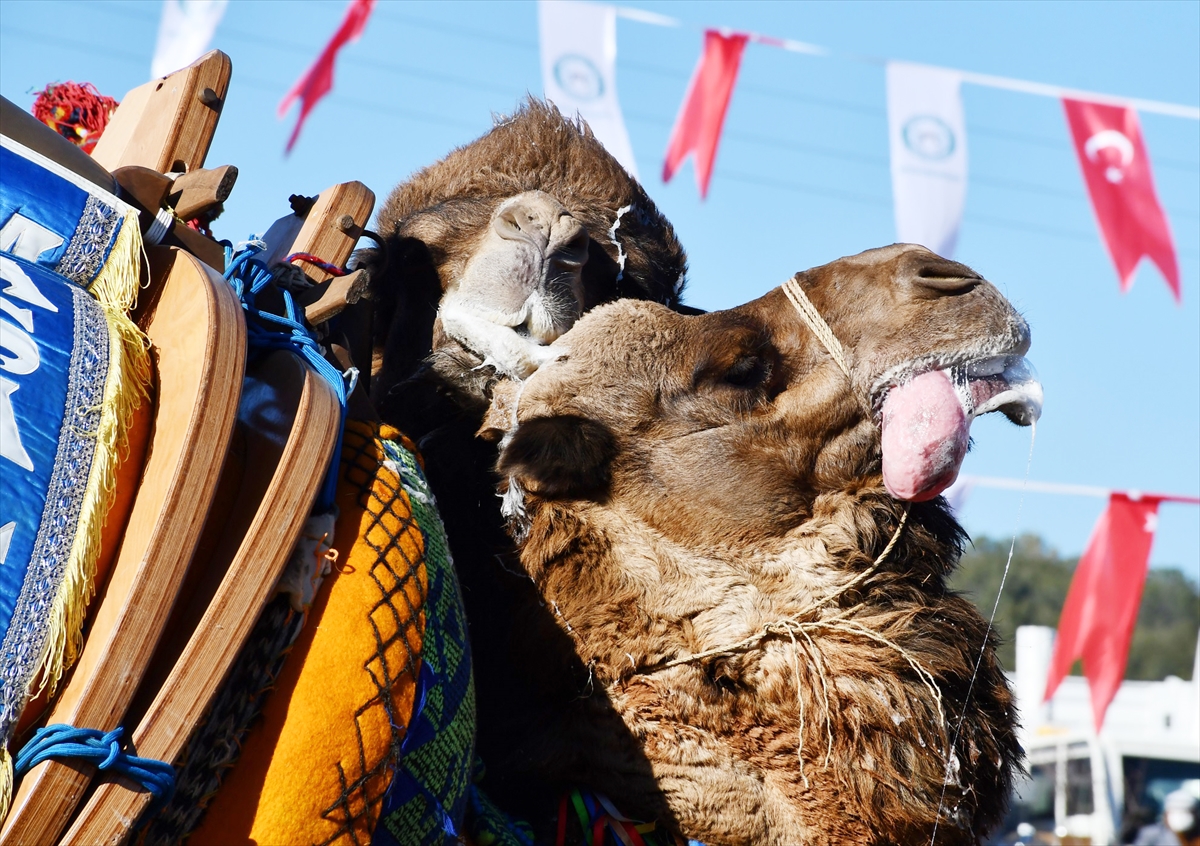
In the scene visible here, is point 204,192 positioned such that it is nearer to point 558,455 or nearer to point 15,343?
point 15,343

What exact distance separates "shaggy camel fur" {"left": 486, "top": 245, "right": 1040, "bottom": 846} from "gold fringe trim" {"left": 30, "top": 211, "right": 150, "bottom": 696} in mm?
829

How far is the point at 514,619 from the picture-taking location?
7.76 feet

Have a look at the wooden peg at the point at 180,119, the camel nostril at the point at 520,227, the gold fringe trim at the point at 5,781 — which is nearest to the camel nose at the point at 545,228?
the camel nostril at the point at 520,227

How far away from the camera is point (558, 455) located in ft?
7.52

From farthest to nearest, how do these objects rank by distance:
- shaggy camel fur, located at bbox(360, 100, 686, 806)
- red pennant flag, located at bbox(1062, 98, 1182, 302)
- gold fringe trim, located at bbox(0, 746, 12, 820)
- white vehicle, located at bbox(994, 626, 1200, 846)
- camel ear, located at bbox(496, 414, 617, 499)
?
white vehicle, located at bbox(994, 626, 1200, 846) < red pennant flag, located at bbox(1062, 98, 1182, 302) < shaggy camel fur, located at bbox(360, 100, 686, 806) < camel ear, located at bbox(496, 414, 617, 499) < gold fringe trim, located at bbox(0, 746, 12, 820)

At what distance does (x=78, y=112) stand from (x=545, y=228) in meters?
1.09

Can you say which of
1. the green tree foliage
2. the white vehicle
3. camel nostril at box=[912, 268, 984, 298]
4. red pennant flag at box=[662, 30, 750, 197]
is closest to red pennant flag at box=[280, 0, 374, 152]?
red pennant flag at box=[662, 30, 750, 197]

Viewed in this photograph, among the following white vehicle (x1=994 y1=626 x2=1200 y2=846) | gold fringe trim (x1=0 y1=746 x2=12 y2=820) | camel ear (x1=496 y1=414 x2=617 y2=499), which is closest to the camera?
gold fringe trim (x1=0 y1=746 x2=12 y2=820)

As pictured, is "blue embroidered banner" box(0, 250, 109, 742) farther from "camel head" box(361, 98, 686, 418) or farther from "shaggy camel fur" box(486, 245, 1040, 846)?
"camel head" box(361, 98, 686, 418)

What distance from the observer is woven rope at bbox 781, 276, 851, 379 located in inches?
93.4

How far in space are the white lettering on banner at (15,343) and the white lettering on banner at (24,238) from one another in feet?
0.18

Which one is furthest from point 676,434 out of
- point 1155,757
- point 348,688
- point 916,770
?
point 1155,757

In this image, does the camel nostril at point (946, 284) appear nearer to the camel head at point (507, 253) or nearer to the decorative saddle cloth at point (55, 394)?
the camel head at point (507, 253)

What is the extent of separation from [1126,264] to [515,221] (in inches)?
149
